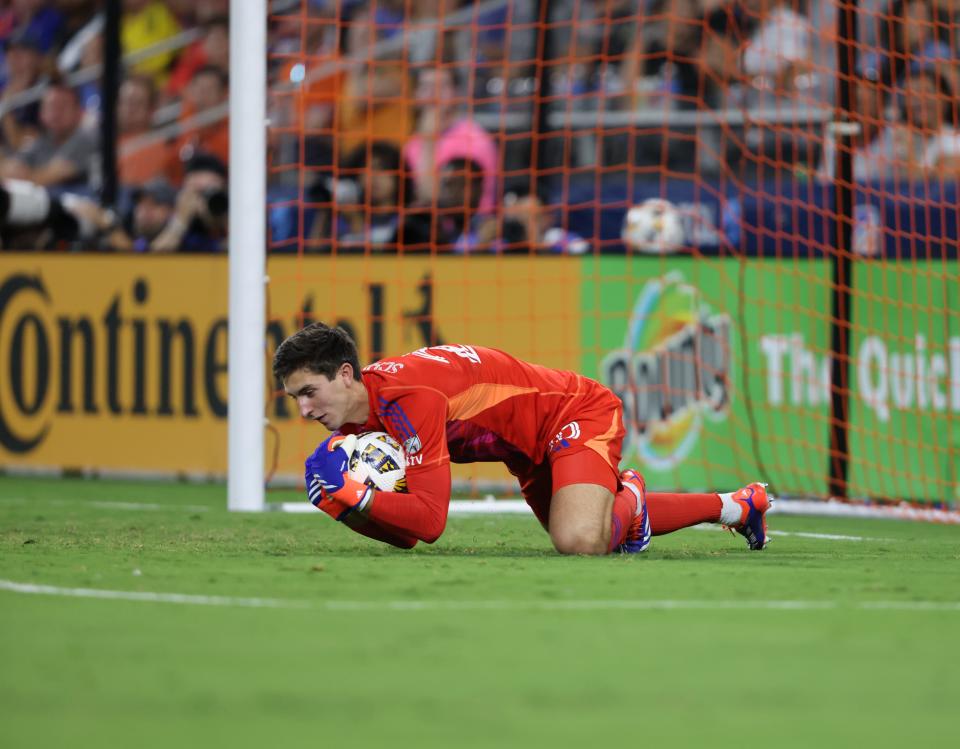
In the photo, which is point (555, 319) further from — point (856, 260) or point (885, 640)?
point (885, 640)

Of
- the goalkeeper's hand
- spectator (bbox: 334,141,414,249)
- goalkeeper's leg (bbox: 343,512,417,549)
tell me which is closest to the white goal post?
spectator (bbox: 334,141,414,249)

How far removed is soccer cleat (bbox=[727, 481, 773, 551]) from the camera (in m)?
6.70

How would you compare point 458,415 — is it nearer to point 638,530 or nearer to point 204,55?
point 638,530

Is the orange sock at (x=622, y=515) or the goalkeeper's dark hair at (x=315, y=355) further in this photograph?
the orange sock at (x=622, y=515)

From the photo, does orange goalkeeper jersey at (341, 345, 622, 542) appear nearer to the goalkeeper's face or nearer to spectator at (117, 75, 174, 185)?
the goalkeeper's face

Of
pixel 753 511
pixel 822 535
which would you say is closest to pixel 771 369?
pixel 822 535

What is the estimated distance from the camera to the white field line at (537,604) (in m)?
4.65

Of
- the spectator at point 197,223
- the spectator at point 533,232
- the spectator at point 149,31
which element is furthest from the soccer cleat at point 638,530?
the spectator at point 149,31

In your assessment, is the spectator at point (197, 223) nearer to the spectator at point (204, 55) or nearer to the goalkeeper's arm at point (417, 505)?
the spectator at point (204, 55)

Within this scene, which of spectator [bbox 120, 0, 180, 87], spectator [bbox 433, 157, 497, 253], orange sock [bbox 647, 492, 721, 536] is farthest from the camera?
spectator [bbox 120, 0, 180, 87]

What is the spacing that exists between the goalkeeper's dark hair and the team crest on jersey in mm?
873

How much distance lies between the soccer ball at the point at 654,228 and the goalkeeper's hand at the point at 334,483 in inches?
184

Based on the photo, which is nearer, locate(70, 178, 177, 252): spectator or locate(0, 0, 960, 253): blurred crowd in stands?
locate(0, 0, 960, 253): blurred crowd in stands

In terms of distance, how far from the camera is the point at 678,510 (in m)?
6.68
